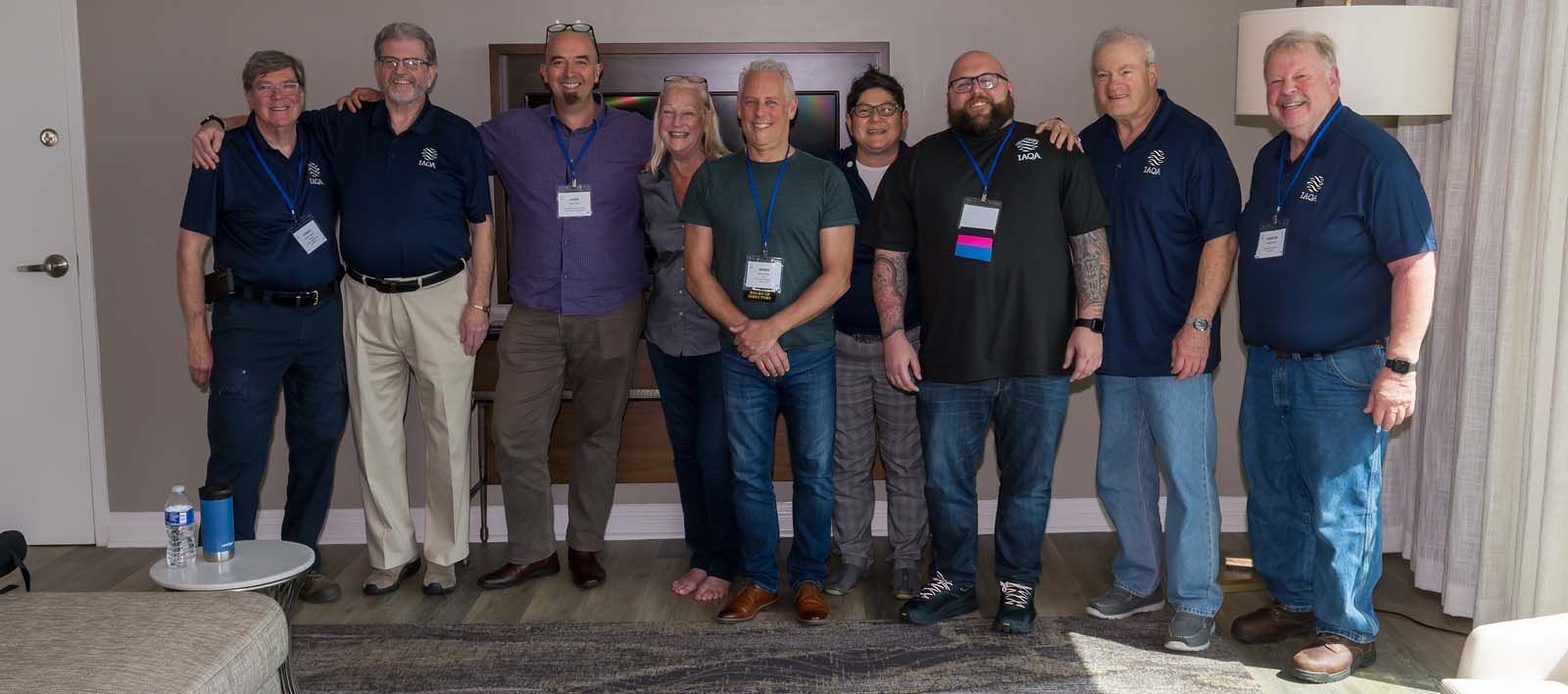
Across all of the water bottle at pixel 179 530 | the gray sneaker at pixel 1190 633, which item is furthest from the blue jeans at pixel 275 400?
the gray sneaker at pixel 1190 633

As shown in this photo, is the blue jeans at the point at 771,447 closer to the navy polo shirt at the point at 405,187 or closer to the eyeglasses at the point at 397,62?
the navy polo shirt at the point at 405,187

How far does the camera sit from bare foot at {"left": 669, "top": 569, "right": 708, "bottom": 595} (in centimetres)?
409

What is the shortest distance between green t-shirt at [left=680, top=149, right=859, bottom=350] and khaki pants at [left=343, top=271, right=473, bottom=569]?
977mm

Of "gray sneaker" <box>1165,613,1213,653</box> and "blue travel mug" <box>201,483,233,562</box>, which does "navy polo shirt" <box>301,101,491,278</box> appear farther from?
"gray sneaker" <box>1165,613,1213,653</box>

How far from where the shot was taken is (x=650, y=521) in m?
4.85

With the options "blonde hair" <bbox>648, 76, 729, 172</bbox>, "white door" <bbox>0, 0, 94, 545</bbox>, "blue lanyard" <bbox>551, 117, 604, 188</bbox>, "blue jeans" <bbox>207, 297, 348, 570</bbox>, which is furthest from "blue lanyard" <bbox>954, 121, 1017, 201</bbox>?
"white door" <bbox>0, 0, 94, 545</bbox>

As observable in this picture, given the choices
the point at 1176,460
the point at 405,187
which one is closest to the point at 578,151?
the point at 405,187

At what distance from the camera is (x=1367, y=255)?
10.6ft

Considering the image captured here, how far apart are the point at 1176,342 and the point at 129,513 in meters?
3.86

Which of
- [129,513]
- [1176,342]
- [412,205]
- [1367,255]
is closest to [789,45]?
[412,205]

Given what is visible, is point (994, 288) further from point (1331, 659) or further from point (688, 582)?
point (688, 582)

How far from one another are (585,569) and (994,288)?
1715 millimetres

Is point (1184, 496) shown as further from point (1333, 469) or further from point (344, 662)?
point (344, 662)

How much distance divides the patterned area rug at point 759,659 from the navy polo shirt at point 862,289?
35.9 inches
